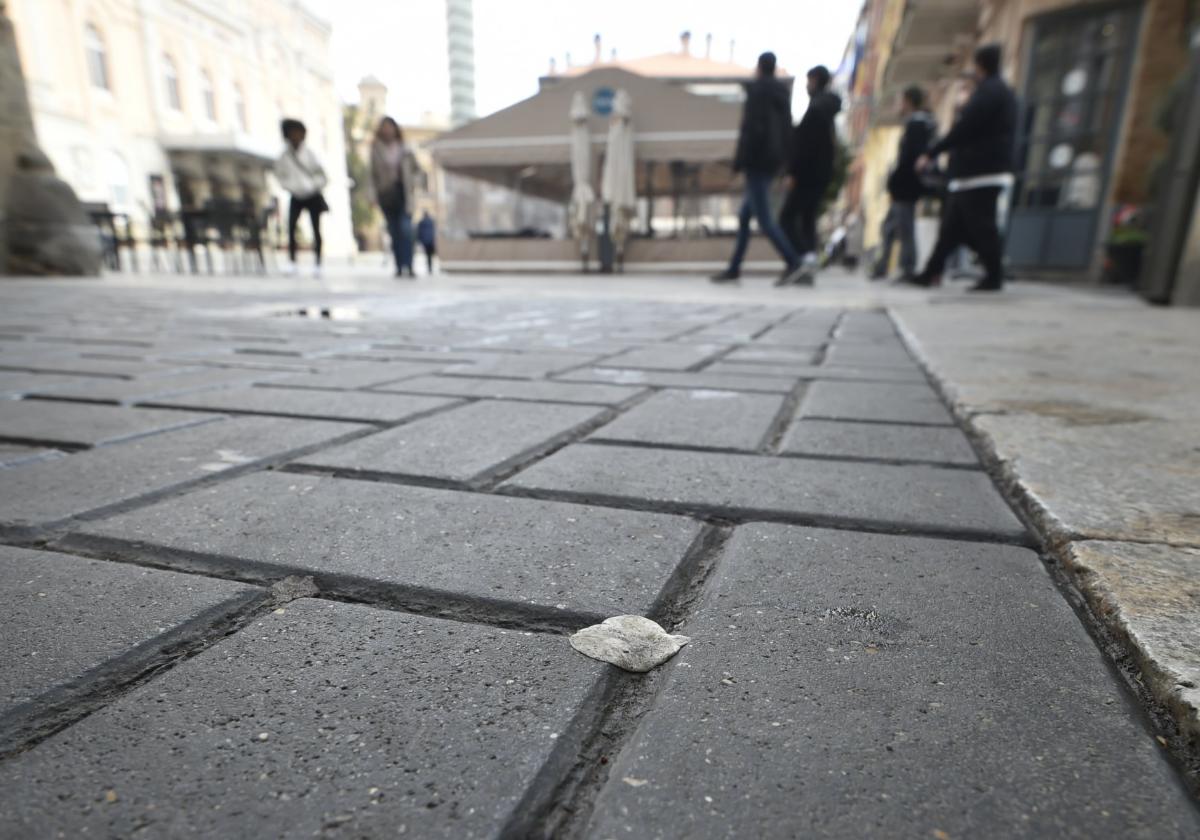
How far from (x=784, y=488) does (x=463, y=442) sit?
2.07 feet

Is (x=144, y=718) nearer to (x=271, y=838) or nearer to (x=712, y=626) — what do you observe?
(x=271, y=838)

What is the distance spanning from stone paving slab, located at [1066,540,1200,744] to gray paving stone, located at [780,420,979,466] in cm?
46

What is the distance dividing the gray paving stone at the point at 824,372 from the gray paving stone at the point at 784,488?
0.98 meters

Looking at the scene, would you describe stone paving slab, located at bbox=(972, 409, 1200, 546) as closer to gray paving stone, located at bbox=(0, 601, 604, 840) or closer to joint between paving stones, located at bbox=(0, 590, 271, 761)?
gray paving stone, located at bbox=(0, 601, 604, 840)

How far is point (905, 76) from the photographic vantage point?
13.3 m

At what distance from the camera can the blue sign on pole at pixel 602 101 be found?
1123 centimetres

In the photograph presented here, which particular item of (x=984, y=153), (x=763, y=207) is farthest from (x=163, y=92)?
(x=984, y=153)

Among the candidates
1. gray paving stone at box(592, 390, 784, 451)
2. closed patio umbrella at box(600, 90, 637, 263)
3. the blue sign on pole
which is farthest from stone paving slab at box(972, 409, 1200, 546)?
the blue sign on pole

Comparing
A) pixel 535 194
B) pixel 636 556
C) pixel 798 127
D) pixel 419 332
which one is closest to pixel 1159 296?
pixel 798 127

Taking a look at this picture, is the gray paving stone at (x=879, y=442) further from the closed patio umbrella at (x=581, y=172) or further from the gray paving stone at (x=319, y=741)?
the closed patio umbrella at (x=581, y=172)

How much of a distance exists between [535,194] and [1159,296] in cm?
1411

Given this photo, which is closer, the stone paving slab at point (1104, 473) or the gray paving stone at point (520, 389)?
the stone paving slab at point (1104, 473)

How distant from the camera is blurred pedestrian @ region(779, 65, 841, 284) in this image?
7.07 m

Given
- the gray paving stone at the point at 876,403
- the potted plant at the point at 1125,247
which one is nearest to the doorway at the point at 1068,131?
the potted plant at the point at 1125,247
